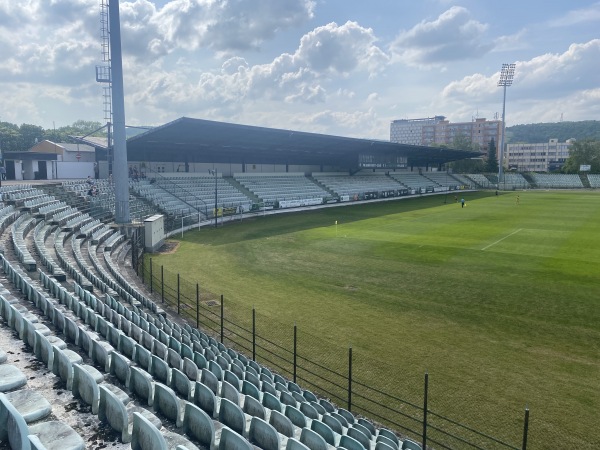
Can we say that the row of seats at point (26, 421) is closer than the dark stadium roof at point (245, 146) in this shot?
Yes

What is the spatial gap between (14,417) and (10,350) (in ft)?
11.2

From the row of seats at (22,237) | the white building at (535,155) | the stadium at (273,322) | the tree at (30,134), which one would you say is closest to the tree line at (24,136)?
the tree at (30,134)

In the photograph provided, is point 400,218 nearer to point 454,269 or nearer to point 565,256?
point 565,256

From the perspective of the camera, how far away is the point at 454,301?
719 inches

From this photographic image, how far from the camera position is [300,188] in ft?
216

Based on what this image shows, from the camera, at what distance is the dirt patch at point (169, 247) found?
28.5 m

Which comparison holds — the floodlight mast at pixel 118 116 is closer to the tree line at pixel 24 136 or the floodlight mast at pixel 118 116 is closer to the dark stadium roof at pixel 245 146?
the dark stadium roof at pixel 245 146

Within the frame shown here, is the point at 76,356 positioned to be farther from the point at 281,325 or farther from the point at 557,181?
the point at 557,181

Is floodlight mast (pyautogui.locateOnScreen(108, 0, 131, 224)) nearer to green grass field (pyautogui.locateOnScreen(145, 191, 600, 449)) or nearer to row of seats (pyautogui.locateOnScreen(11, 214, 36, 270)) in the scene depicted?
green grass field (pyautogui.locateOnScreen(145, 191, 600, 449))

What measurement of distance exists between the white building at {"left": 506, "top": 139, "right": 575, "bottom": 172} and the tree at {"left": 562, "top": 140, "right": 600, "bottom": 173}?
5633 cm

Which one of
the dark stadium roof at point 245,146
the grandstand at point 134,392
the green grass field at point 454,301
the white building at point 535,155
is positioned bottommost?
the green grass field at point 454,301

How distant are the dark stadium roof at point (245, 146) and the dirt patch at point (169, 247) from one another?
11577mm

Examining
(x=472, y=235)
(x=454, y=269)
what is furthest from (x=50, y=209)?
(x=472, y=235)

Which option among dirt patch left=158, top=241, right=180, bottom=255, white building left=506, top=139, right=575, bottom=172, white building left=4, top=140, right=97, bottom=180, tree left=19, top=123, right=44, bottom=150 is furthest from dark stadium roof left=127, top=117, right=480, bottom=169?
white building left=506, top=139, right=575, bottom=172
